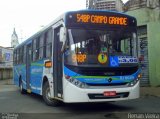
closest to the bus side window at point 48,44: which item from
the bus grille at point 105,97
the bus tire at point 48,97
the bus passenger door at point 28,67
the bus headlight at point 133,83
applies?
the bus tire at point 48,97

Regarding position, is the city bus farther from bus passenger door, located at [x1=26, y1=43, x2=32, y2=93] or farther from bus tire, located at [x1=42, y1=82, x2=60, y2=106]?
bus passenger door, located at [x1=26, y1=43, x2=32, y2=93]

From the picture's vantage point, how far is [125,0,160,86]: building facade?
2178 cm

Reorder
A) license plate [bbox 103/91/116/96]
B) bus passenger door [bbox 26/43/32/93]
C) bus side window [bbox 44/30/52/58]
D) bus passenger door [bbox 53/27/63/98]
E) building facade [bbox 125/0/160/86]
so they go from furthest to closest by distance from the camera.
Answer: building facade [bbox 125/0/160/86]
bus passenger door [bbox 26/43/32/93]
bus side window [bbox 44/30/52/58]
bus passenger door [bbox 53/27/63/98]
license plate [bbox 103/91/116/96]

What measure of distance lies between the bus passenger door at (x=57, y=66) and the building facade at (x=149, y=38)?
9.57 m

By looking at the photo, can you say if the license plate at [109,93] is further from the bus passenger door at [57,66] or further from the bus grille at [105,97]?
the bus passenger door at [57,66]

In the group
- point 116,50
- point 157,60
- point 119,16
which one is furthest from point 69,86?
point 157,60

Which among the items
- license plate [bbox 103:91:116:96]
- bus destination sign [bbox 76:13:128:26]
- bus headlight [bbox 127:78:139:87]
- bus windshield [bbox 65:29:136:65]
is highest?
bus destination sign [bbox 76:13:128:26]

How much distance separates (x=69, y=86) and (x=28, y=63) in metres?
7.02

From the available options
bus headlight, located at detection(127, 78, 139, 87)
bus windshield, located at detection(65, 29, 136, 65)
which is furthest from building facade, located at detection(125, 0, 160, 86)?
bus windshield, located at detection(65, 29, 136, 65)

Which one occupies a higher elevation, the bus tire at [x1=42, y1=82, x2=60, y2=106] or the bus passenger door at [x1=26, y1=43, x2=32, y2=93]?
the bus passenger door at [x1=26, y1=43, x2=32, y2=93]

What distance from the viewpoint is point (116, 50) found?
12000 millimetres

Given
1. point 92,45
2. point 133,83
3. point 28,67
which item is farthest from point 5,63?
point 92,45

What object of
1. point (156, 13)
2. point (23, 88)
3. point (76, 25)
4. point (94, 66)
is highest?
point (156, 13)

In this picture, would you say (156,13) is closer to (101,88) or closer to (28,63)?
(28,63)
